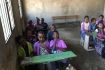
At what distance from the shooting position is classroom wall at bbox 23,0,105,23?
33.7ft

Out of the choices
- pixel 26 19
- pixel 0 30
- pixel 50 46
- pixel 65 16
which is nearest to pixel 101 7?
pixel 65 16

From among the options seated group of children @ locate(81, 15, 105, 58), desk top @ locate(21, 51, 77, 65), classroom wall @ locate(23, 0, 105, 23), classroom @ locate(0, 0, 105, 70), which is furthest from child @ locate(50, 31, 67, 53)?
classroom wall @ locate(23, 0, 105, 23)

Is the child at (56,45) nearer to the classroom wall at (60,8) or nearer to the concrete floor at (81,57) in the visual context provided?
the concrete floor at (81,57)

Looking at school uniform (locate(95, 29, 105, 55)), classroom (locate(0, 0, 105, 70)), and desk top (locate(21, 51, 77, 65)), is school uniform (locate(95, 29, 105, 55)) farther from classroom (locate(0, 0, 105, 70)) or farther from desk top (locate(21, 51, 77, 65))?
desk top (locate(21, 51, 77, 65))

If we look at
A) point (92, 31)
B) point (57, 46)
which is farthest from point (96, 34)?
point (57, 46)

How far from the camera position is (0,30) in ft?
11.3

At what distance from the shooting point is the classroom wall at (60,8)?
33.7 ft

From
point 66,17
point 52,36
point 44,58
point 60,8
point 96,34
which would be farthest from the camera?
point 66,17

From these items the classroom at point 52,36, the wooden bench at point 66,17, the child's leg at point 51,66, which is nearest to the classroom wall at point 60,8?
the classroom at point 52,36

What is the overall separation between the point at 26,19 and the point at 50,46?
580 centimetres

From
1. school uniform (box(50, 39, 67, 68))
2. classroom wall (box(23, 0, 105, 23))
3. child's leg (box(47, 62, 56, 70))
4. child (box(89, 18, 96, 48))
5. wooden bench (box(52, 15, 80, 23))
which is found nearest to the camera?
child's leg (box(47, 62, 56, 70))

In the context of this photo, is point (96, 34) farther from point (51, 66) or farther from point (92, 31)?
point (51, 66)

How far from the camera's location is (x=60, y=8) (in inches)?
413

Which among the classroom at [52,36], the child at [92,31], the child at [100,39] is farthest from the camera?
the child at [92,31]
